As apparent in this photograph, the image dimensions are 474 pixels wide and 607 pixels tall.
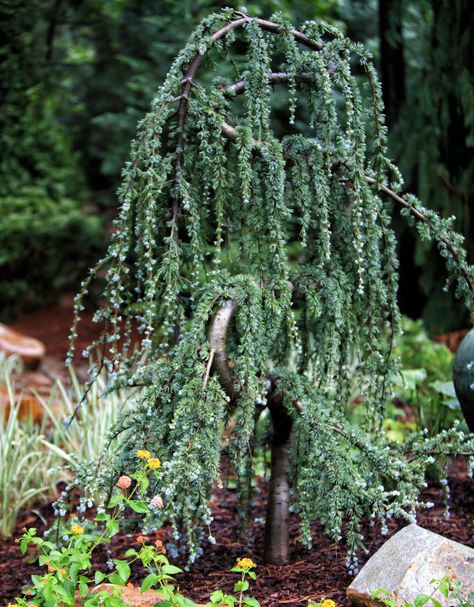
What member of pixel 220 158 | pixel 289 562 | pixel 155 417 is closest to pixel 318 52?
pixel 220 158

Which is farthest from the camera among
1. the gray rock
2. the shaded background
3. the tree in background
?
the shaded background

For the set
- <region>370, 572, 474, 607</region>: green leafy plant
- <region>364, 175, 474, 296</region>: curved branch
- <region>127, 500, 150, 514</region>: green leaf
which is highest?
<region>364, 175, 474, 296</region>: curved branch

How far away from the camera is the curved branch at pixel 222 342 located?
7.72ft

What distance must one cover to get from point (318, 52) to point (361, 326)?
100 centimetres

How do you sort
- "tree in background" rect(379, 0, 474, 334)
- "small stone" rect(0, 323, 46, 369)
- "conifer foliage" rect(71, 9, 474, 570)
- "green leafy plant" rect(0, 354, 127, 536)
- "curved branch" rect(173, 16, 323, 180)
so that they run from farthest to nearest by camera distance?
"small stone" rect(0, 323, 46, 369) < "tree in background" rect(379, 0, 474, 334) < "green leafy plant" rect(0, 354, 127, 536) < "curved branch" rect(173, 16, 323, 180) < "conifer foliage" rect(71, 9, 474, 570)

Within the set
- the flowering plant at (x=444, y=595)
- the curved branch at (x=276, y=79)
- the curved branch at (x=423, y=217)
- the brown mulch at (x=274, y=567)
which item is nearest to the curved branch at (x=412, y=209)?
the curved branch at (x=423, y=217)

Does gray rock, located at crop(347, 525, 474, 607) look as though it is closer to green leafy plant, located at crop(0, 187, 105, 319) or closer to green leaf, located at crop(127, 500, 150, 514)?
green leaf, located at crop(127, 500, 150, 514)

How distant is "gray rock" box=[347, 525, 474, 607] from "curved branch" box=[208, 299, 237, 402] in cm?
69

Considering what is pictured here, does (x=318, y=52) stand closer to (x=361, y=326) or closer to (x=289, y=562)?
(x=361, y=326)

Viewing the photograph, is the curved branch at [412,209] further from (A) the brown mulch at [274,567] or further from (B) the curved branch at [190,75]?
(A) the brown mulch at [274,567]

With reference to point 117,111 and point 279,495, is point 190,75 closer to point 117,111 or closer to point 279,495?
point 279,495

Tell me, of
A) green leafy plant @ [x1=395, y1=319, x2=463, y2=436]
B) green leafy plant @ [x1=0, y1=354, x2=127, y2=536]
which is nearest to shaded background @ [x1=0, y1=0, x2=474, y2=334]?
green leafy plant @ [x1=395, y1=319, x2=463, y2=436]

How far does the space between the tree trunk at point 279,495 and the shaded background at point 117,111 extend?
301 centimetres

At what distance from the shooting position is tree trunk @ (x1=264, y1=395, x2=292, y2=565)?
8.91ft
